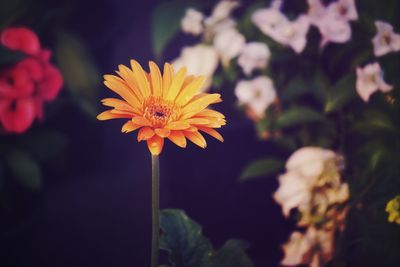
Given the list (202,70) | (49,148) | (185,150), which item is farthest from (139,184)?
(202,70)

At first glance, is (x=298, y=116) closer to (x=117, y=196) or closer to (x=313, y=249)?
(x=313, y=249)

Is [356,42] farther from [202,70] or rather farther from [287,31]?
[202,70]

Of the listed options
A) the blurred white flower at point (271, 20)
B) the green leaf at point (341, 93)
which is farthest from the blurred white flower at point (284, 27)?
the green leaf at point (341, 93)

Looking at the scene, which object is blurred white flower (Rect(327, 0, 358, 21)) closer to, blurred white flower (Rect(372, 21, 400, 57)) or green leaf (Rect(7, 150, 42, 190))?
blurred white flower (Rect(372, 21, 400, 57))

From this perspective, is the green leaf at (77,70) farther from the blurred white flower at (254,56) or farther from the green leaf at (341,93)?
the green leaf at (341,93)

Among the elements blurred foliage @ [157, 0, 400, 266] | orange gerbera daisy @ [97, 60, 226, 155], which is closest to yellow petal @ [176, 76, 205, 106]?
orange gerbera daisy @ [97, 60, 226, 155]

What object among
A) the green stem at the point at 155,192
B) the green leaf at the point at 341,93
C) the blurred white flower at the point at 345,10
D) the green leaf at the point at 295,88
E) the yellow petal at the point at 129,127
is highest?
the blurred white flower at the point at 345,10

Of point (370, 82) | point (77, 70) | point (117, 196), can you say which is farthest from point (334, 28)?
point (117, 196)

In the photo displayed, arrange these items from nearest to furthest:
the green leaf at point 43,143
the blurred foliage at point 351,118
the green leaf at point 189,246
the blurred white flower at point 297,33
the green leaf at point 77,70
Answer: the green leaf at point 189,246 → the blurred foliage at point 351,118 → the blurred white flower at point 297,33 → the green leaf at point 43,143 → the green leaf at point 77,70
